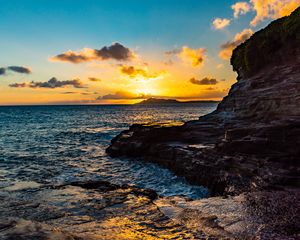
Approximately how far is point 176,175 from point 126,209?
7.74m

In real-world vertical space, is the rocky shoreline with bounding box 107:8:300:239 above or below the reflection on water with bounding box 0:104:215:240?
above

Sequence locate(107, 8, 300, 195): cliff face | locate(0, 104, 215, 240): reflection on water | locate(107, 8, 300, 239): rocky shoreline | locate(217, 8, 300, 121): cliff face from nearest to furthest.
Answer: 1. locate(0, 104, 215, 240): reflection on water
2. locate(107, 8, 300, 239): rocky shoreline
3. locate(107, 8, 300, 195): cliff face
4. locate(217, 8, 300, 121): cliff face

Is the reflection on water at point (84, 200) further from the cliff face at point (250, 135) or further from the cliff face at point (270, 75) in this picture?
the cliff face at point (270, 75)

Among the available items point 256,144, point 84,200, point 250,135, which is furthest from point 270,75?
point 84,200

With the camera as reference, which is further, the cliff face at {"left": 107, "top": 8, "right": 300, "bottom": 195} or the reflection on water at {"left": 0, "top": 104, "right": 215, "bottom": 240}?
the cliff face at {"left": 107, "top": 8, "right": 300, "bottom": 195}

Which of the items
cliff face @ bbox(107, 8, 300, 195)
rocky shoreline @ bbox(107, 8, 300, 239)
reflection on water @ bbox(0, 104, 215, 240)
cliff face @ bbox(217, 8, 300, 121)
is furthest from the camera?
cliff face @ bbox(217, 8, 300, 121)

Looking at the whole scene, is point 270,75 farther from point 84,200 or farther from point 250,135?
point 84,200

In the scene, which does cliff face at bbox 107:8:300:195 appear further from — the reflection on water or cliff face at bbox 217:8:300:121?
the reflection on water

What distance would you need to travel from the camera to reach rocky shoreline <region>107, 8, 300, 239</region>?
437 inches

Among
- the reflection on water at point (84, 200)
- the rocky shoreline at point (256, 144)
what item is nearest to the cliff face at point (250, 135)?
the rocky shoreline at point (256, 144)

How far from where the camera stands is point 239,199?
1198 cm

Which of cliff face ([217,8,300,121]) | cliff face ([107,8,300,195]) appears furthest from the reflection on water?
cliff face ([217,8,300,121])

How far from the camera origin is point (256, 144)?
15625 millimetres

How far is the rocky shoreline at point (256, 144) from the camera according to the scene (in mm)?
11095
